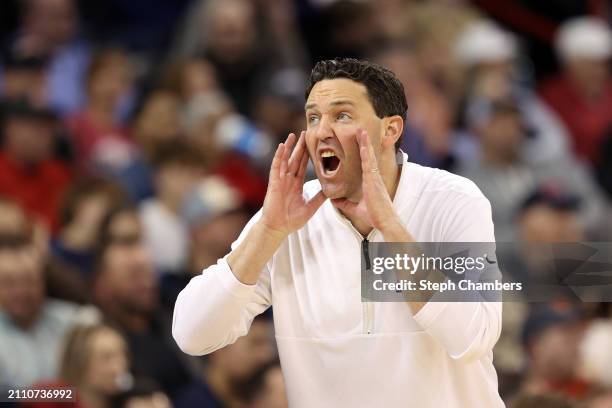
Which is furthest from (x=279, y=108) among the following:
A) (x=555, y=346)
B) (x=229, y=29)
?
(x=555, y=346)

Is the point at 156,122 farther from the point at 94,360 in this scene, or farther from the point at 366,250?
the point at 366,250

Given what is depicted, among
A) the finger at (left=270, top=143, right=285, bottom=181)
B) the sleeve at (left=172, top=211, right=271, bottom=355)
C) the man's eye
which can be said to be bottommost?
the sleeve at (left=172, top=211, right=271, bottom=355)

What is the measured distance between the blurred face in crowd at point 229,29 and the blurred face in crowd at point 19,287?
2.92m

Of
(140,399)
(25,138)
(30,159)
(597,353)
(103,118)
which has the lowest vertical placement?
(140,399)

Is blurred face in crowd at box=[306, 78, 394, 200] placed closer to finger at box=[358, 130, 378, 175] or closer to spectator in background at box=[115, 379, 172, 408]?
finger at box=[358, 130, 378, 175]

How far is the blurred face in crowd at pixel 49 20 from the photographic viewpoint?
843 cm

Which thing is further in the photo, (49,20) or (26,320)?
(49,20)

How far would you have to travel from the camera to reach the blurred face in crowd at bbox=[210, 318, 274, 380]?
5.89 m

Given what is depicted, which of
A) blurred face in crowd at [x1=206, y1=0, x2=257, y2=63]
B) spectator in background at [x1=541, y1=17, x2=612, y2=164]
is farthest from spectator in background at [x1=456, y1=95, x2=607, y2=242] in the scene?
blurred face in crowd at [x1=206, y1=0, x2=257, y2=63]

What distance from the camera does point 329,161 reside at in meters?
3.47

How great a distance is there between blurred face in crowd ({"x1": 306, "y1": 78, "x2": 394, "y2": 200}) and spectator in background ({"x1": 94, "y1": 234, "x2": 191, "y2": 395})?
2692 mm

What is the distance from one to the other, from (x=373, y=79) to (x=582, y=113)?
5.85 m

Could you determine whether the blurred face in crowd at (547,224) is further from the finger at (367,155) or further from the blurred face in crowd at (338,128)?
the finger at (367,155)

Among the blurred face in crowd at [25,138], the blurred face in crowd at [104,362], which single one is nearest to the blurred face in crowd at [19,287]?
the blurred face in crowd at [104,362]
